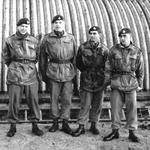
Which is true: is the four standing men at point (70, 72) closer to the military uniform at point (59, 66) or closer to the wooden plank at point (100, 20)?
the military uniform at point (59, 66)

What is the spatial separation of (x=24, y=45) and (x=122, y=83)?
1.86 meters

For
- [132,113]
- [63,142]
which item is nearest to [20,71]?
[63,142]

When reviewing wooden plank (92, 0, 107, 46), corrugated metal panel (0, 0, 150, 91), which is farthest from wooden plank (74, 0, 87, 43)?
wooden plank (92, 0, 107, 46)

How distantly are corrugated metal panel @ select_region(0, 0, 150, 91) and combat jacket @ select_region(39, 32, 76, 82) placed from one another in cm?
153

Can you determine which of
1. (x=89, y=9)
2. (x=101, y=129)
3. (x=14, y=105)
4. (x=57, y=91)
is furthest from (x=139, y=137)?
(x=89, y=9)

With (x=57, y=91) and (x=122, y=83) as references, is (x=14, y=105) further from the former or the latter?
(x=122, y=83)

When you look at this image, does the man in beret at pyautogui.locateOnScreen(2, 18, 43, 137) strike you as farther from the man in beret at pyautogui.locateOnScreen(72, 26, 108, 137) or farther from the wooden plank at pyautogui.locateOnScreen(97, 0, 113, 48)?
the wooden plank at pyautogui.locateOnScreen(97, 0, 113, 48)

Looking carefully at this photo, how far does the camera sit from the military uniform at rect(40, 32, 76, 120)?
20.7ft

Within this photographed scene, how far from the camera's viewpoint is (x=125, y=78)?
20.0ft

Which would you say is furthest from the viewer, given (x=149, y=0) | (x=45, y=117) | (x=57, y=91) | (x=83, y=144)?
(x=149, y=0)

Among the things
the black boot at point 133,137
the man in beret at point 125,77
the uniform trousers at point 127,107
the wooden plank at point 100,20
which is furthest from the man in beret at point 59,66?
the wooden plank at point 100,20

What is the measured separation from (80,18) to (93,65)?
2511 millimetres

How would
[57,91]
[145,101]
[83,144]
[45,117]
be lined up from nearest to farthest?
[83,144] → [57,91] → [45,117] → [145,101]

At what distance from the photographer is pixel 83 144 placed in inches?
236
